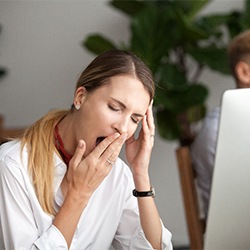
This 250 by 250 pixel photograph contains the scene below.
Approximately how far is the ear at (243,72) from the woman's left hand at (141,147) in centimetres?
77

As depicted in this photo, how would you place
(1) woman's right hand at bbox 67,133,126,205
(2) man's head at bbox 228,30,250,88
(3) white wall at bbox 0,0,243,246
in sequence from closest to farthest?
1. (1) woman's right hand at bbox 67,133,126,205
2. (2) man's head at bbox 228,30,250,88
3. (3) white wall at bbox 0,0,243,246

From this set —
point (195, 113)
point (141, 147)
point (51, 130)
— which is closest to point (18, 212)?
point (51, 130)

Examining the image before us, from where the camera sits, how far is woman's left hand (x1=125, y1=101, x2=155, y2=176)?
1384mm

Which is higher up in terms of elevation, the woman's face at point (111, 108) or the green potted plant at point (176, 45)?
the woman's face at point (111, 108)

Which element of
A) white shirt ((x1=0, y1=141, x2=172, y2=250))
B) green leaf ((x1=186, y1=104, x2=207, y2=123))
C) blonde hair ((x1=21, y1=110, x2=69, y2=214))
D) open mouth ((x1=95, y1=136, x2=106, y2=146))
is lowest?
green leaf ((x1=186, y1=104, x2=207, y2=123))

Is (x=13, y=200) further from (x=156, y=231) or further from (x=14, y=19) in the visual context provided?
(x=14, y=19)

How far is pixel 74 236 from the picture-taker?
137 cm

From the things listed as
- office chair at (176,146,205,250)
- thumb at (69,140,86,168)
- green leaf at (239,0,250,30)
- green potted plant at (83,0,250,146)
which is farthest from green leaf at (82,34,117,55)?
thumb at (69,140,86,168)

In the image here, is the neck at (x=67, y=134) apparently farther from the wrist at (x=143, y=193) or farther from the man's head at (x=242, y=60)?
the man's head at (x=242, y=60)

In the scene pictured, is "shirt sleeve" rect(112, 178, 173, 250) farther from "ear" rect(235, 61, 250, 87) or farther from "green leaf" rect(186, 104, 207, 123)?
"green leaf" rect(186, 104, 207, 123)

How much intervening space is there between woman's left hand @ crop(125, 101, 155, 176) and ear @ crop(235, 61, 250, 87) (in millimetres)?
769

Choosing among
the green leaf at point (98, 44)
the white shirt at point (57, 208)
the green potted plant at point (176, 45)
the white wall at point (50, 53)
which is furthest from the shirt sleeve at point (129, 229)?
the white wall at point (50, 53)

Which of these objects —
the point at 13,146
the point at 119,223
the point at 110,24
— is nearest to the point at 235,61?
the point at 119,223

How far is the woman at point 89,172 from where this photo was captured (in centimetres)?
126
